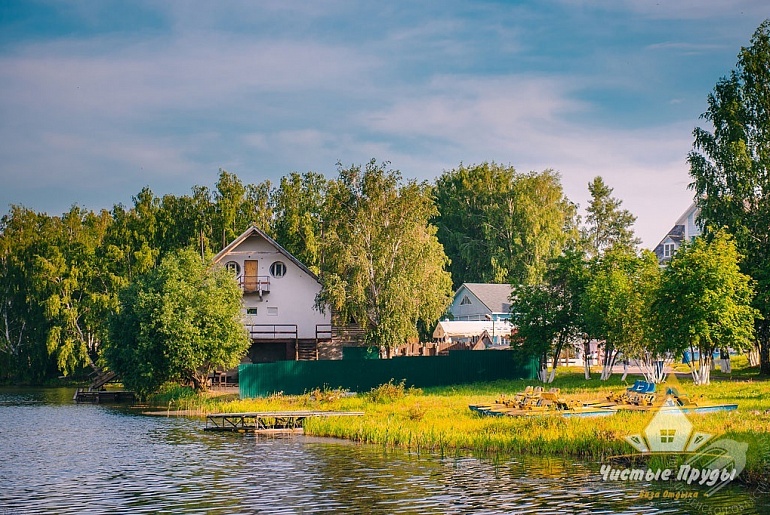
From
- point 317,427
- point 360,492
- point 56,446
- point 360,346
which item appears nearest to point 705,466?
point 360,492

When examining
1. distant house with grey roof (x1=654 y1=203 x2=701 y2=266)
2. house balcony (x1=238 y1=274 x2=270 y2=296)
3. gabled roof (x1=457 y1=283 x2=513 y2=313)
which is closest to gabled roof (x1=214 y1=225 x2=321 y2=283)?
house balcony (x1=238 y1=274 x2=270 y2=296)

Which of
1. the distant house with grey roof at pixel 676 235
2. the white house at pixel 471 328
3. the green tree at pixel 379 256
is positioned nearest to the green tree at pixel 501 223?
the distant house with grey roof at pixel 676 235

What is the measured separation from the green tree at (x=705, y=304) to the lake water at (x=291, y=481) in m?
19.4

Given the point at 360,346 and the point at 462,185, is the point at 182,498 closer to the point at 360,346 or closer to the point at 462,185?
the point at 360,346

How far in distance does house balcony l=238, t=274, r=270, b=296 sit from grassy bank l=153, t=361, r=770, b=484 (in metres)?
23.0

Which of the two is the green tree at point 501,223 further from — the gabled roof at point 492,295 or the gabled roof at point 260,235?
the gabled roof at point 260,235

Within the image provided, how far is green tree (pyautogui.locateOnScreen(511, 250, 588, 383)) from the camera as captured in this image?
51312 millimetres

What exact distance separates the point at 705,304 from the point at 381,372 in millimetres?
18927

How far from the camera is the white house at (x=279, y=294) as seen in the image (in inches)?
2717

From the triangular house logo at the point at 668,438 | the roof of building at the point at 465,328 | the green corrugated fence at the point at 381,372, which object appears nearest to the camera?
the triangular house logo at the point at 668,438

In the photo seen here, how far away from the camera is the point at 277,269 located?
69.8 metres

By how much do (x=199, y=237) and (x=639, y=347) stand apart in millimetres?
46221

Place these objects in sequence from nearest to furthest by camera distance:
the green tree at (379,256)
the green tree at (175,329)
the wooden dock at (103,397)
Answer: the green tree at (175,329) → the wooden dock at (103,397) → the green tree at (379,256)

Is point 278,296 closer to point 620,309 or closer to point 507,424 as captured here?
point 620,309
